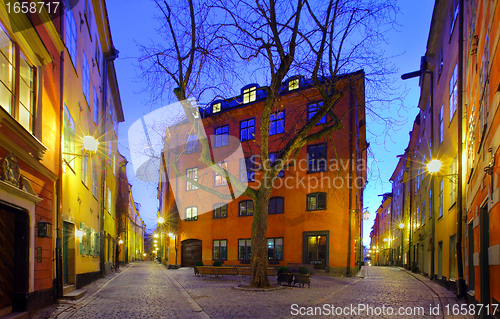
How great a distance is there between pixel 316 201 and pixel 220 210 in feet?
27.8

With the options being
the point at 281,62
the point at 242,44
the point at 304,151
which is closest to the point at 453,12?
the point at 281,62

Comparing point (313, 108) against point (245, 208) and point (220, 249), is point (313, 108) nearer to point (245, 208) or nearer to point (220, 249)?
point (245, 208)

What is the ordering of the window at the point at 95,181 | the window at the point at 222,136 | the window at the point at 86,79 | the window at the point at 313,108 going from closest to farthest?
the window at the point at 313,108, the window at the point at 86,79, the window at the point at 95,181, the window at the point at 222,136

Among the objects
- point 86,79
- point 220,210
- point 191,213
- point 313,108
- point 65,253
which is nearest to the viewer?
point 65,253

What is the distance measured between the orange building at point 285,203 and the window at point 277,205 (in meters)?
0.07

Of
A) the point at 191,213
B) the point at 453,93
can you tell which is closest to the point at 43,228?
the point at 453,93

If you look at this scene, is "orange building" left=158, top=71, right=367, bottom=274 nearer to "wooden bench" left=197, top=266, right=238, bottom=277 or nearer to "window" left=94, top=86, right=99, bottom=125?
"wooden bench" left=197, top=266, right=238, bottom=277

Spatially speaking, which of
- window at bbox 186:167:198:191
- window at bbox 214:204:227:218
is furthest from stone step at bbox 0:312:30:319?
window at bbox 186:167:198:191

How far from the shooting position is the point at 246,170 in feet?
95.6

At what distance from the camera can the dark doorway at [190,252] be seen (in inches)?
1251

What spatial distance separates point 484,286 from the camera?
736 centimetres

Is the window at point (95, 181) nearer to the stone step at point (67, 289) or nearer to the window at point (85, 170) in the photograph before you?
the window at point (85, 170)

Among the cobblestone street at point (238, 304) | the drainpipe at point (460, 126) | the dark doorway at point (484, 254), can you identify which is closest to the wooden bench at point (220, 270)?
the cobblestone street at point (238, 304)

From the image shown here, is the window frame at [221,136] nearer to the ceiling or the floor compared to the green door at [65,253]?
nearer to the ceiling
